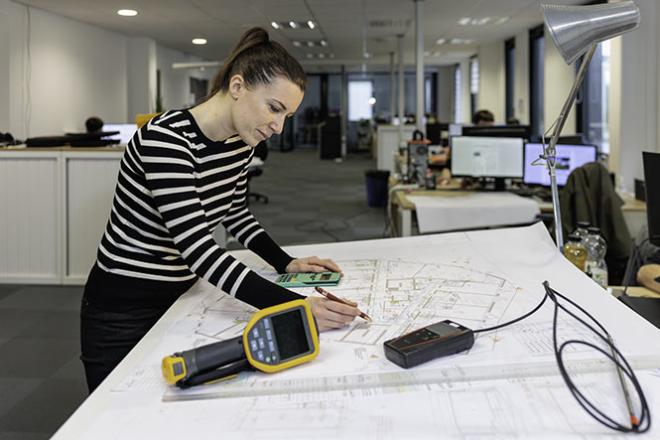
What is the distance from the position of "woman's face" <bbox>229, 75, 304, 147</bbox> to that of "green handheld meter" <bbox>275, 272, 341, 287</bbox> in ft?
1.30

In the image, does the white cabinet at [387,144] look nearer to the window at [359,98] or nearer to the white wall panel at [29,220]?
the white wall panel at [29,220]

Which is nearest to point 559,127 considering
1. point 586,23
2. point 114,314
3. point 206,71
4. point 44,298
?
point 586,23

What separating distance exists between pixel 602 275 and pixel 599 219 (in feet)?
5.59

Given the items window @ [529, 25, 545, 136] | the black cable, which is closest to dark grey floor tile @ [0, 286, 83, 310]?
the black cable

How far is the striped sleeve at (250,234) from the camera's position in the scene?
179 cm

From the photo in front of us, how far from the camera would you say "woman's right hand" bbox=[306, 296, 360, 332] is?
1.26 metres

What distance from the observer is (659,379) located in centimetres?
104

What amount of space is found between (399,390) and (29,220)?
459cm

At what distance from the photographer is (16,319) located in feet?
13.1

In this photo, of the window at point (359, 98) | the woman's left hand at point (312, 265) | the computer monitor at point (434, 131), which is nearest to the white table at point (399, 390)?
the woman's left hand at point (312, 265)

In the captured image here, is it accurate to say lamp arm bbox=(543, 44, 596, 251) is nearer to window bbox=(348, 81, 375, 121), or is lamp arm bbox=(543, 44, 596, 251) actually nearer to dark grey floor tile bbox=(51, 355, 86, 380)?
dark grey floor tile bbox=(51, 355, 86, 380)

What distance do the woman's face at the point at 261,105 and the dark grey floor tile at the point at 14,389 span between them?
6.74 ft

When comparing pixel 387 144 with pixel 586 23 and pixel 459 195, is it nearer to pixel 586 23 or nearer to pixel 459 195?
pixel 459 195

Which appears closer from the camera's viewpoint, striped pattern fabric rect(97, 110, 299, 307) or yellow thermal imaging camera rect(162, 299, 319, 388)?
yellow thermal imaging camera rect(162, 299, 319, 388)
